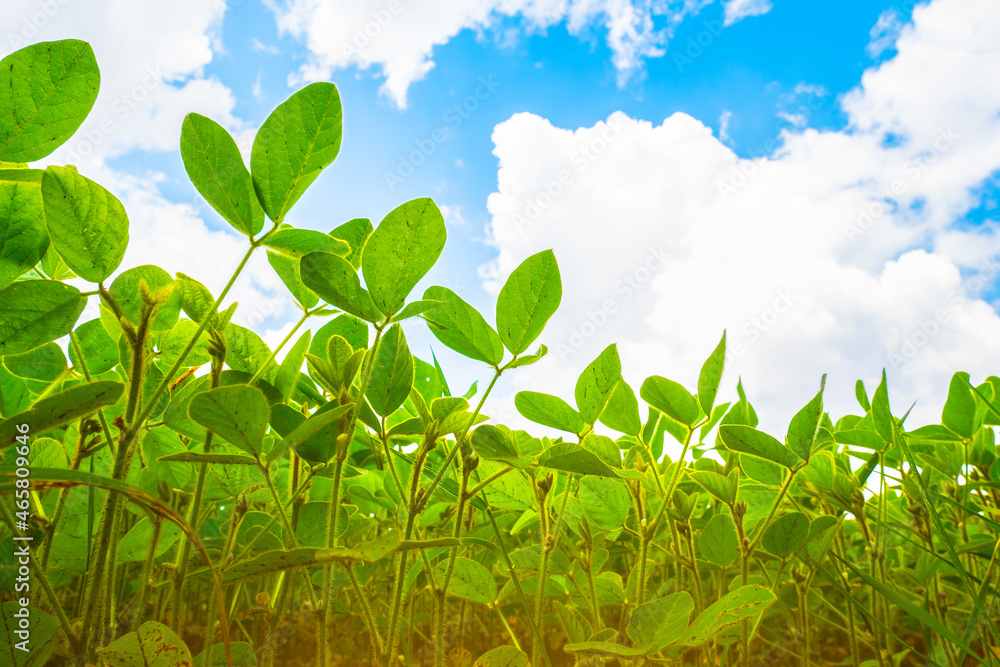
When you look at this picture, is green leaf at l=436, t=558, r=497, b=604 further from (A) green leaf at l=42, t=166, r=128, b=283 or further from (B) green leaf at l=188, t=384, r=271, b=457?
(A) green leaf at l=42, t=166, r=128, b=283

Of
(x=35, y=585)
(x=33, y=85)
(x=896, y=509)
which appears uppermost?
(x=33, y=85)

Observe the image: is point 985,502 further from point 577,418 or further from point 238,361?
point 238,361

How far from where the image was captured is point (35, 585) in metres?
0.63

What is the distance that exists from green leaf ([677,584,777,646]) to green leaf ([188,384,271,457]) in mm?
391

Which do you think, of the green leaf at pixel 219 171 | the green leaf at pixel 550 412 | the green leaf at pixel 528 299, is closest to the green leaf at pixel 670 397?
Result: the green leaf at pixel 550 412

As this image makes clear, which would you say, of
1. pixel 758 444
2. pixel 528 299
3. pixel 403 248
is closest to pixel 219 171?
pixel 403 248

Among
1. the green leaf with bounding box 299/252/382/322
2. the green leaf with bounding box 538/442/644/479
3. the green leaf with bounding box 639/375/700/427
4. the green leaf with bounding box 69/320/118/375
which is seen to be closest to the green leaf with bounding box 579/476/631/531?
the green leaf with bounding box 639/375/700/427

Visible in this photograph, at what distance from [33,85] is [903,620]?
1736mm

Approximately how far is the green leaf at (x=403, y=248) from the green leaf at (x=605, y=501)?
376 millimetres

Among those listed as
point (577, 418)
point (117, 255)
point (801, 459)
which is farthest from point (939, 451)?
point (117, 255)

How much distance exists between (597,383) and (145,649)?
48 centimetres

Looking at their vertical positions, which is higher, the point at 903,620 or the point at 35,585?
the point at 35,585

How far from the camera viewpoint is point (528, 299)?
543 mm

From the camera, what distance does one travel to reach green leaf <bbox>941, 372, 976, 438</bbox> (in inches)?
36.9
